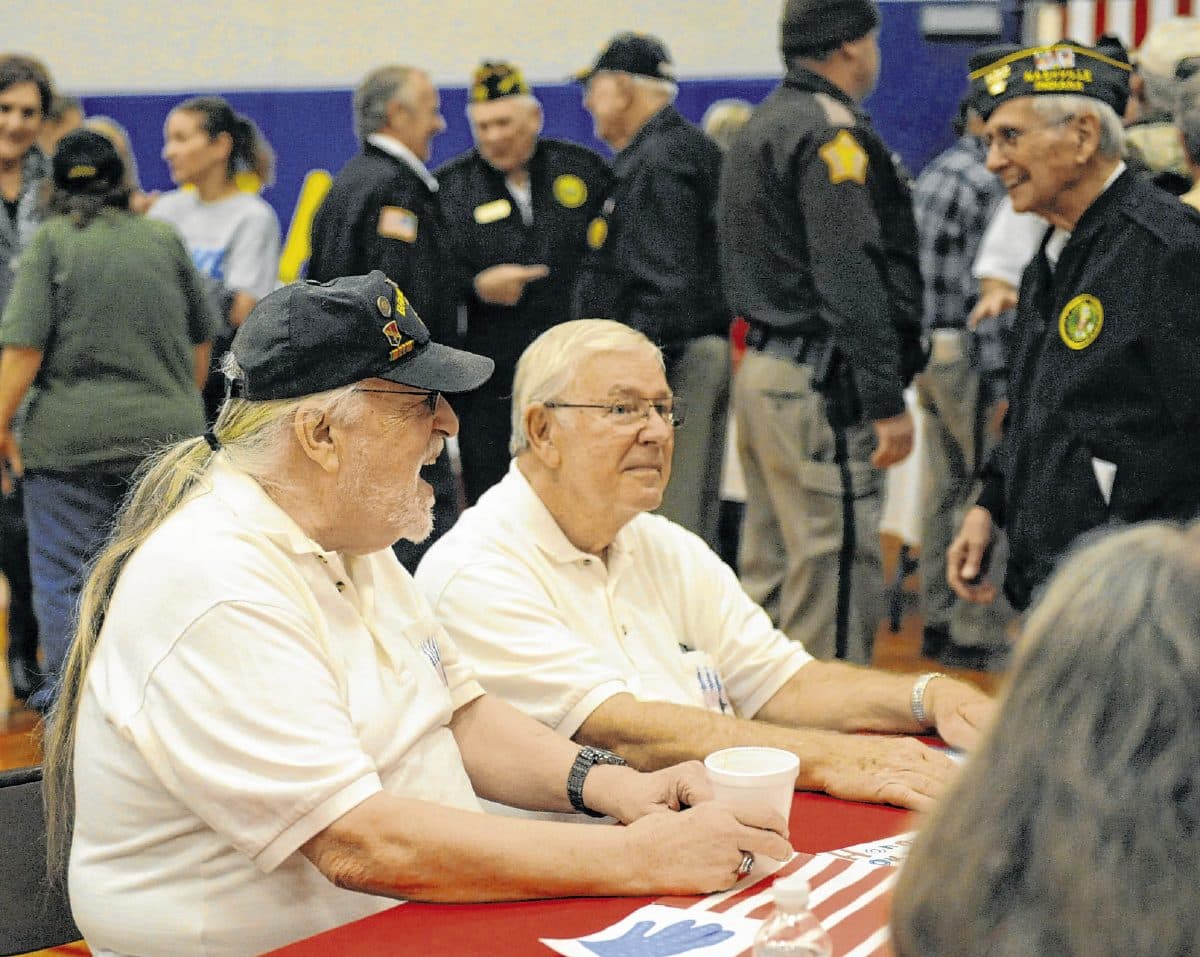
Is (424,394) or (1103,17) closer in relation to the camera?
(424,394)

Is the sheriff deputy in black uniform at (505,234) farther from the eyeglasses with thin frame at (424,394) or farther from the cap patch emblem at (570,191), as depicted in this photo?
the eyeglasses with thin frame at (424,394)

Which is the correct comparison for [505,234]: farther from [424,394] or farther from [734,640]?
[424,394]

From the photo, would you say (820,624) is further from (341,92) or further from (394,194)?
(341,92)

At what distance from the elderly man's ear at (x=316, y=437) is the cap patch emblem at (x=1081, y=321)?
158cm

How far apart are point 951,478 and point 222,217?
8.95 feet

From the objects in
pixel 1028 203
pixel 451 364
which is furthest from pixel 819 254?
pixel 451 364

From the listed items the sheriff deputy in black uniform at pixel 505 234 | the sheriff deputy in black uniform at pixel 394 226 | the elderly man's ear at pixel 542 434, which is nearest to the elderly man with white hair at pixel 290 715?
the elderly man's ear at pixel 542 434

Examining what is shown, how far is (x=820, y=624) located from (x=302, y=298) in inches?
105

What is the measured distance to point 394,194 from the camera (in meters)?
5.00

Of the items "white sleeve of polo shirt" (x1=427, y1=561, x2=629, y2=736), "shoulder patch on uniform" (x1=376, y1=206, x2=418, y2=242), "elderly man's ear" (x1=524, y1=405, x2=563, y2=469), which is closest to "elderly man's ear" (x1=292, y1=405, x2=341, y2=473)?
"white sleeve of polo shirt" (x1=427, y1=561, x2=629, y2=736)

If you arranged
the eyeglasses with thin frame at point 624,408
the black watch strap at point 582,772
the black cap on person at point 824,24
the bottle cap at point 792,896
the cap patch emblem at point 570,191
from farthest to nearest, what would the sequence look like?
the cap patch emblem at point 570,191
the black cap on person at point 824,24
the eyeglasses with thin frame at point 624,408
the black watch strap at point 582,772
the bottle cap at point 792,896

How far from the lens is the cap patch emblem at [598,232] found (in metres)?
5.41

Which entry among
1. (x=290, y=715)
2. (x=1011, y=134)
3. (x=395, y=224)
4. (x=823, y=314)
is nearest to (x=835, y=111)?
(x=823, y=314)

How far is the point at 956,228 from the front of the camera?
5598mm
